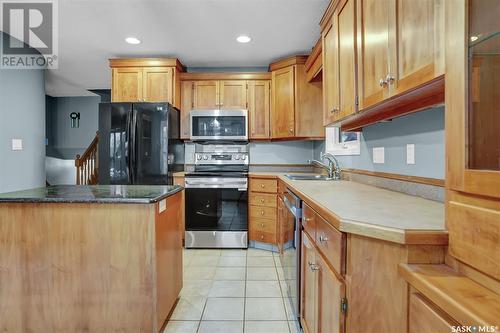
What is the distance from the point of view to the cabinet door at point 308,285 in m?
1.32

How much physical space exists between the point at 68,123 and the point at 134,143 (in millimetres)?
4000

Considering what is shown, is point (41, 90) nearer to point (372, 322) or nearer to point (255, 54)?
point (255, 54)

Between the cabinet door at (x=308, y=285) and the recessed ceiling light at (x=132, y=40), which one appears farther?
the recessed ceiling light at (x=132, y=40)

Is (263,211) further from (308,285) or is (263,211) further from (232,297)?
(308,285)

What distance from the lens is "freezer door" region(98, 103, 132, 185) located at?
123 inches

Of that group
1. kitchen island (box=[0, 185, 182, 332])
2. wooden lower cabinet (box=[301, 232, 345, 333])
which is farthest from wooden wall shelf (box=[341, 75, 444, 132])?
kitchen island (box=[0, 185, 182, 332])

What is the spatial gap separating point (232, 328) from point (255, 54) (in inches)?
117

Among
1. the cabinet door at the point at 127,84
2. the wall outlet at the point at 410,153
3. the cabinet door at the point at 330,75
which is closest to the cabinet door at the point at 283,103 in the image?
the cabinet door at the point at 330,75

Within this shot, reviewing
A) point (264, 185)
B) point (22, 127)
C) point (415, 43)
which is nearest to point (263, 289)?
point (264, 185)

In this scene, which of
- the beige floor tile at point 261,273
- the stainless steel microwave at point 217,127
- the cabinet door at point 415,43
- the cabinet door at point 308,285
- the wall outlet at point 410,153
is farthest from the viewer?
the stainless steel microwave at point 217,127

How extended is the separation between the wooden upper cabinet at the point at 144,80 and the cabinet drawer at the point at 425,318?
131 inches

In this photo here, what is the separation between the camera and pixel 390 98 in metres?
1.19

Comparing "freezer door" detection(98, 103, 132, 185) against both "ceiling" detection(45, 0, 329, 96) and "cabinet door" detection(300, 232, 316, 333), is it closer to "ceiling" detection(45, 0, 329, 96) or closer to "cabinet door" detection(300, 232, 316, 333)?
"ceiling" detection(45, 0, 329, 96)

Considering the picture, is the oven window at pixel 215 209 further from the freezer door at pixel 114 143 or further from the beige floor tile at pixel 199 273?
the freezer door at pixel 114 143
